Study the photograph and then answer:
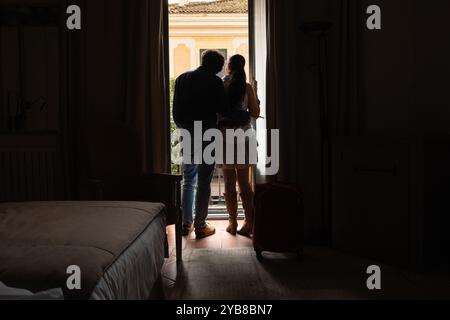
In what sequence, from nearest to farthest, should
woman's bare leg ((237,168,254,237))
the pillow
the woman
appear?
1. the pillow
2. the woman
3. woman's bare leg ((237,168,254,237))

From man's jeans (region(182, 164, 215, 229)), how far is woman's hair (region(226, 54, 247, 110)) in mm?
518

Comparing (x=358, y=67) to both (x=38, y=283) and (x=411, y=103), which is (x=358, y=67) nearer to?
(x=411, y=103)

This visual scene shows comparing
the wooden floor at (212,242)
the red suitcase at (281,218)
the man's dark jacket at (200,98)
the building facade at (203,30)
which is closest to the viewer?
the red suitcase at (281,218)

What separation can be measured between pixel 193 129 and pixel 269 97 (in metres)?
0.67

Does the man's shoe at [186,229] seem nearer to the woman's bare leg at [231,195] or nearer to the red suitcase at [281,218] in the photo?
the woman's bare leg at [231,195]

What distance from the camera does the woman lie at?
317cm

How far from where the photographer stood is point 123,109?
3.31 m

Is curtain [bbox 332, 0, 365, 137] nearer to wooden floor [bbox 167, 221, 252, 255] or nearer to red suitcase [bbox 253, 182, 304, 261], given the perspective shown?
red suitcase [bbox 253, 182, 304, 261]

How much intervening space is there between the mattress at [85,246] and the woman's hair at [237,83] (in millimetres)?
1390

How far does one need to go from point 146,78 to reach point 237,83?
2.33 ft

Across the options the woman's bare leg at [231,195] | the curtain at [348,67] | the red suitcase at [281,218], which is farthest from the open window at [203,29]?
the red suitcase at [281,218]

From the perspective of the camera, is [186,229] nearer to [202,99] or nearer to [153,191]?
[153,191]

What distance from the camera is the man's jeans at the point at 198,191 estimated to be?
10.6ft

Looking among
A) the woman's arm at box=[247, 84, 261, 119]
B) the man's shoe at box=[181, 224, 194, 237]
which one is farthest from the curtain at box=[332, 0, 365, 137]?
the man's shoe at box=[181, 224, 194, 237]
